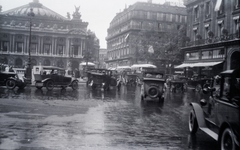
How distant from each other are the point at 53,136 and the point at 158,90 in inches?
348

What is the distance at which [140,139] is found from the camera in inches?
244

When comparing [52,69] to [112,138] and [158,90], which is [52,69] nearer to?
[158,90]

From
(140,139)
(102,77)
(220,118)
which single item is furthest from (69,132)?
(102,77)

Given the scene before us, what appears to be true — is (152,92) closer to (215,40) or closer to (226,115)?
(226,115)

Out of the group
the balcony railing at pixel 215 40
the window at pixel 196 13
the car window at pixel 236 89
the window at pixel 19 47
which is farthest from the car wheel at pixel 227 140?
the window at pixel 19 47

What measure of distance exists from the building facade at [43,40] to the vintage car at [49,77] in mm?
51687

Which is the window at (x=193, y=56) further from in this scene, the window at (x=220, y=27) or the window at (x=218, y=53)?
the window at (x=220, y=27)

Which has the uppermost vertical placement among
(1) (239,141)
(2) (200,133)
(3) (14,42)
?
(3) (14,42)

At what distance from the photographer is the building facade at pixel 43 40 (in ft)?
237

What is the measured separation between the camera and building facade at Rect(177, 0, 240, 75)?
28.1 m

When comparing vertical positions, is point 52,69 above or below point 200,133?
above

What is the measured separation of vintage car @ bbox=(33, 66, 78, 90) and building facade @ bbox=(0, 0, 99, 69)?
2035 inches

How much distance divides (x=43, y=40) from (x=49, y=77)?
59.8 m

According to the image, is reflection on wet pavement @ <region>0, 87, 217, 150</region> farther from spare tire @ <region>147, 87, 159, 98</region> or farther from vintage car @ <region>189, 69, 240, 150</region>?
spare tire @ <region>147, 87, 159, 98</region>
